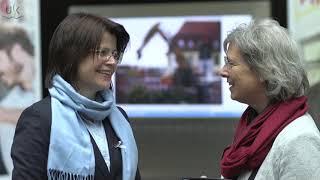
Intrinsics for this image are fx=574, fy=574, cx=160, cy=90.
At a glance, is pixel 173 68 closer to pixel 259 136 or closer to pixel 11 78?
pixel 11 78

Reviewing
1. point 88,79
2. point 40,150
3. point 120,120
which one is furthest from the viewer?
point 120,120

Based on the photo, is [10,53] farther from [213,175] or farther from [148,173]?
[213,175]

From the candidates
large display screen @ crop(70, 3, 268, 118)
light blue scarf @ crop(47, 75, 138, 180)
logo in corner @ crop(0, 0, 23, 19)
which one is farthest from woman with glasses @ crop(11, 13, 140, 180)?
large display screen @ crop(70, 3, 268, 118)

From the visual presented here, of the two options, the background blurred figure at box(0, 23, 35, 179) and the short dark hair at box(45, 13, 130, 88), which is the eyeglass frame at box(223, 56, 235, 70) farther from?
the background blurred figure at box(0, 23, 35, 179)

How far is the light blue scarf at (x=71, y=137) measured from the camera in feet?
7.29

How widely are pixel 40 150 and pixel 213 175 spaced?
2.92 metres

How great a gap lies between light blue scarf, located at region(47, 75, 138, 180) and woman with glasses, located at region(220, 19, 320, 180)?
52 cm

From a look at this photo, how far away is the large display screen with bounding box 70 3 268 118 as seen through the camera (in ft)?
16.0

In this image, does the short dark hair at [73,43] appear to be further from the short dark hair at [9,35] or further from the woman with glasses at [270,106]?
the short dark hair at [9,35]

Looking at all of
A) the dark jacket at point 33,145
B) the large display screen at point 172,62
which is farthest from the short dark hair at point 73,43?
the large display screen at point 172,62

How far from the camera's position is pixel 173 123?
4.95 metres

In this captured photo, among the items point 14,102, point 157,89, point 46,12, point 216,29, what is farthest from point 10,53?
point 216,29

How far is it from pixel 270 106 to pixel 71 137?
0.82 m

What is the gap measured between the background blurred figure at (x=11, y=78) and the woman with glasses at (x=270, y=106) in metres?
2.12
